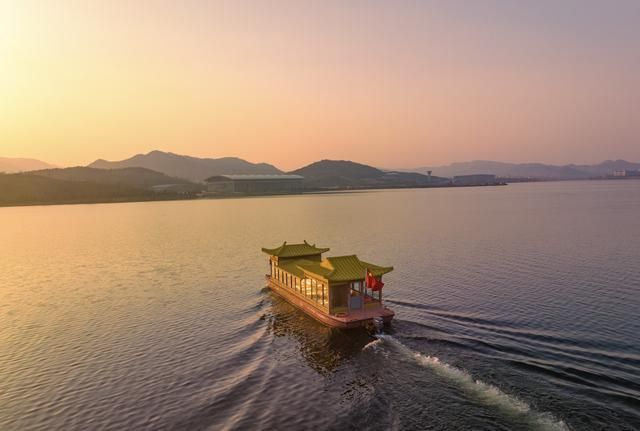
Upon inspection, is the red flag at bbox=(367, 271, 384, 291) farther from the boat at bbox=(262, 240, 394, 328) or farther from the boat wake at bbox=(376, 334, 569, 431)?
the boat wake at bbox=(376, 334, 569, 431)

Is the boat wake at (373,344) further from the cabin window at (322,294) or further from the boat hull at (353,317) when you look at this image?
the cabin window at (322,294)

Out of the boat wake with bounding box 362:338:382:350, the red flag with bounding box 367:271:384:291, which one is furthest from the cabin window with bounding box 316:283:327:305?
the boat wake with bounding box 362:338:382:350

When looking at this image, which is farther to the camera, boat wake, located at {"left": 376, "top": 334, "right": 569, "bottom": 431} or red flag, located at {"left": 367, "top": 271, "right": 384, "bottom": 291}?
red flag, located at {"left": 367, "top": 271, "right": 384, "bottom": 291}

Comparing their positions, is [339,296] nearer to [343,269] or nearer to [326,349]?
[343,269]

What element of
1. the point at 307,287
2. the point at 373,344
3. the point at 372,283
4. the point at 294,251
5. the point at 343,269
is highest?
the point at 343,269

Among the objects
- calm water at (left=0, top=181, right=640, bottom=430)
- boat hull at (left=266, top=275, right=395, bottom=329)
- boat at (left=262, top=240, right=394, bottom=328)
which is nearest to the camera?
calm water at (left=0, top=181, right=640, bottom=430)

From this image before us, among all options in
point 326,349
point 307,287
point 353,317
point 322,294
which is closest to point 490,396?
point 326,349

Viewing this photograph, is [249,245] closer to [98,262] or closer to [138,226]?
[98,262]
